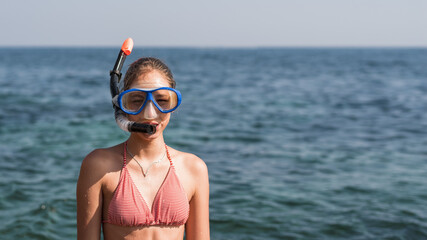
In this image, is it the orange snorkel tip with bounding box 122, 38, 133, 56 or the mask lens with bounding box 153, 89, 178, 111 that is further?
the orange snorkel tip with bounding box 122, 38, 133, 56

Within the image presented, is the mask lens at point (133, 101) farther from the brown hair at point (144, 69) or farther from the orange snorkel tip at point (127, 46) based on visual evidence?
the orange snorkel tip at point (127, 46)

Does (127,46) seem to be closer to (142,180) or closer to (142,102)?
(142,102)

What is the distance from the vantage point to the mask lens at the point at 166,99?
2.50 m

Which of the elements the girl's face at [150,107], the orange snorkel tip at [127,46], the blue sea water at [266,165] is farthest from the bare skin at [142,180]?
the blue sea water at [266,165]

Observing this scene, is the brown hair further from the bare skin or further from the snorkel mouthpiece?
the snorkel mouthpiece

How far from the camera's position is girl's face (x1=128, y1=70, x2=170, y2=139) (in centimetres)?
248

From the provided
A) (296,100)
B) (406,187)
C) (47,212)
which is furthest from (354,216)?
(296,100)

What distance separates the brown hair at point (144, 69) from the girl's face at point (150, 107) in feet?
0.07

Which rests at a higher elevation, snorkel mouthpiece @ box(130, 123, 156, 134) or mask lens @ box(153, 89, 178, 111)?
mask lens @ box(153, 89, 178, 111)

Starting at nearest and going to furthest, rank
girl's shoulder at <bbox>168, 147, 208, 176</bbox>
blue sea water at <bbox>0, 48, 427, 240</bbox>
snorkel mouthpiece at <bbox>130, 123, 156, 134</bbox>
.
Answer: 1. snorkel mouthpiece at <bbox>130, 123, 156, 134</bbox>
2. girl's shoulder at <bbox>168, 147, 208, 176</bbox>
3. blue sea water at <bbox>0, 48, 427, 240</bbox>

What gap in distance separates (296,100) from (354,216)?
17.3 m

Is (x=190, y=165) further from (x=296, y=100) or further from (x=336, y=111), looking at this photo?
(x=296, y=100)

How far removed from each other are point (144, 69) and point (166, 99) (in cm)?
20

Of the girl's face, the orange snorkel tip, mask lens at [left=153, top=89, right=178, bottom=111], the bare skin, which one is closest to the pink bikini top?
the bare skin
